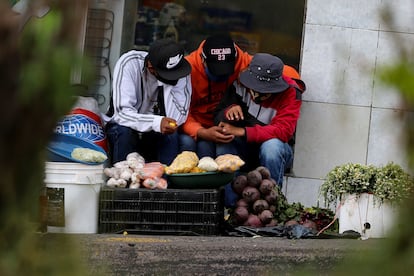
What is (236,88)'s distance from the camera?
7.18m

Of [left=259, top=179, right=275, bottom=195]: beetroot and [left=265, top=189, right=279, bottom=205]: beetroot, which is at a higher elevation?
[left=259, top=179, right=275, bottom=195]: beetroot

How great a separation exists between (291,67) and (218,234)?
2080mm

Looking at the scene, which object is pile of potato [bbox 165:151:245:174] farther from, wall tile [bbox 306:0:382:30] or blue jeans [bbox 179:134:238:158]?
wall tile [bbox 306:0:382:30]

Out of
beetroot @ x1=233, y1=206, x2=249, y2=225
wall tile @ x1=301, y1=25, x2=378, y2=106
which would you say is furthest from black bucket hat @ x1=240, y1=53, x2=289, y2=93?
beetroot @ x1=233, y1=206, x2=249, y2=225

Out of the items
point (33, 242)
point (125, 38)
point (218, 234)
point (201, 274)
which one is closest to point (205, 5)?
point (125, 38)

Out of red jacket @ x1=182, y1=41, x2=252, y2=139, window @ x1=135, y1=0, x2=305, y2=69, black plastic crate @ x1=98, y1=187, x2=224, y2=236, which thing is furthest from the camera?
window @ x1=135, y1=0, x2=305, y2=69

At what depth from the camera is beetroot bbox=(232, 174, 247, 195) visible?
649 cm

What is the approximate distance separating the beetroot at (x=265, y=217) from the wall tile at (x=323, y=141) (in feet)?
4.38

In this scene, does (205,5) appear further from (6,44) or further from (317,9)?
(6,44)

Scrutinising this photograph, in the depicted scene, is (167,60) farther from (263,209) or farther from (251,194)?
(263,209)

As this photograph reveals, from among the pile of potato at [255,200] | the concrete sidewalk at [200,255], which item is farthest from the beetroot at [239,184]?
the concrete sidewalk at [200,255]

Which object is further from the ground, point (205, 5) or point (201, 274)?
point (205, 5)

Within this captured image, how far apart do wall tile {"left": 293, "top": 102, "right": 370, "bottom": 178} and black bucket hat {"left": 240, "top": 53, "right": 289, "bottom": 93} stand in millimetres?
744

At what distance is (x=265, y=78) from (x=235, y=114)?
1.16ft
